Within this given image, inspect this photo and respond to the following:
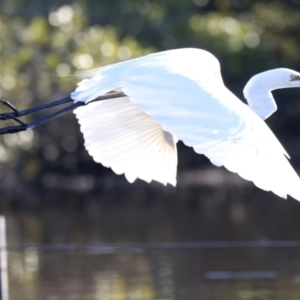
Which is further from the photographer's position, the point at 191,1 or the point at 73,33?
the point at 191,1

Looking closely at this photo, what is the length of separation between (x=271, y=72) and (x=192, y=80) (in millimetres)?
944

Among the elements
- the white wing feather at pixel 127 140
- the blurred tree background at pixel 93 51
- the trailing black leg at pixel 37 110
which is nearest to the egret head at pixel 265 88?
the white wing feather at pixel 127 140

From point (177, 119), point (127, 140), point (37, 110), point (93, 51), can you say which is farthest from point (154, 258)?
point (177, 119)

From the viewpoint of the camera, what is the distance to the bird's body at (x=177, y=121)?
2.98 m

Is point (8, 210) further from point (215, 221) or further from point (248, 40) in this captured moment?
point (248, 40)

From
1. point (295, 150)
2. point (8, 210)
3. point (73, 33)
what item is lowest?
point (8, 210)

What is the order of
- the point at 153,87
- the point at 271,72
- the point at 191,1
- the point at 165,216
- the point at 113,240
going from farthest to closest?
the point at 191,1 → the point at 165,216 → the point at 113,240 → the point at 271,72 → the point at 153,87

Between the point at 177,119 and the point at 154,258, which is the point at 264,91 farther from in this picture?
the point at 154,258

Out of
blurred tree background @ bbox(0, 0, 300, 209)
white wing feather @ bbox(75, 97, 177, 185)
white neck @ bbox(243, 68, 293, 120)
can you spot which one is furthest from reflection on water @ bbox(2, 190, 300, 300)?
white neck @ bbox(243, 68, 293, 120)

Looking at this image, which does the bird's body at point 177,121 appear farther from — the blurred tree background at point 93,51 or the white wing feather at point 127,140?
the blurred tree background at point 93,51

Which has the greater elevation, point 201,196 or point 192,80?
point 201,196

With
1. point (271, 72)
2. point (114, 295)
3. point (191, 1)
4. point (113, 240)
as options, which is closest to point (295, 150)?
point (191, 1)

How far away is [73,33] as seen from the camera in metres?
11.3

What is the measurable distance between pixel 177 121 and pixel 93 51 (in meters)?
8.09
